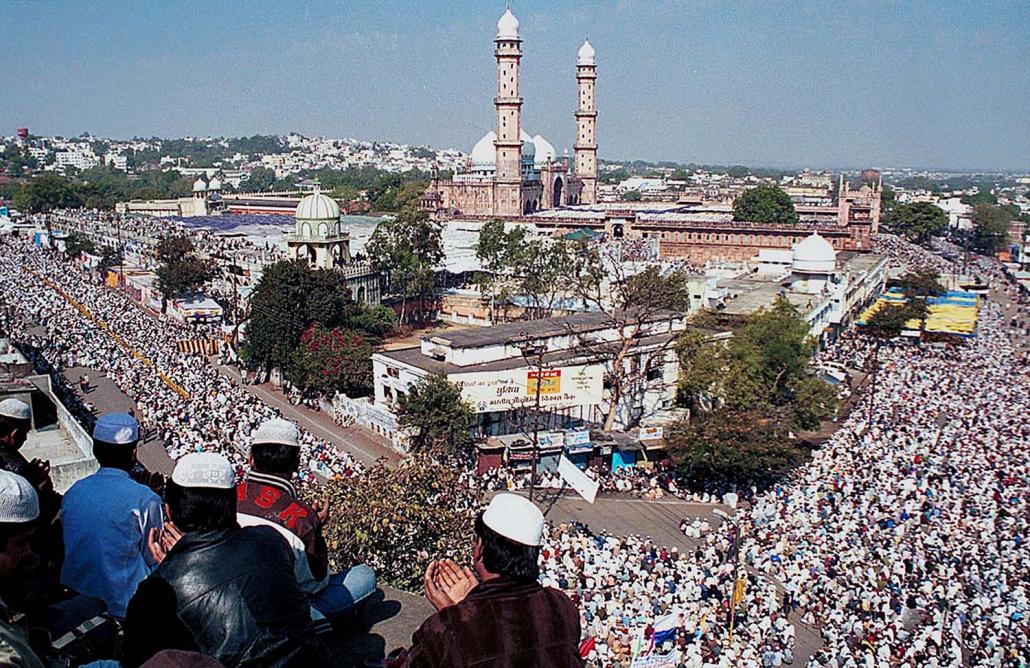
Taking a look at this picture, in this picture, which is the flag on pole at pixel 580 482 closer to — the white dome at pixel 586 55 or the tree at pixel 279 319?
the tree at pixel 279 319

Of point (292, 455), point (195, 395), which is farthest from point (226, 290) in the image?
point (292, 455)

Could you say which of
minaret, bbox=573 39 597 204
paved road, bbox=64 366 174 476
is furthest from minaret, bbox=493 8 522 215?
paved road, bbox=64 366 174 476

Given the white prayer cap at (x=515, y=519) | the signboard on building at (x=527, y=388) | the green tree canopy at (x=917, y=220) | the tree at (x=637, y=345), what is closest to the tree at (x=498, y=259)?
the tree at (x=637, y=345)

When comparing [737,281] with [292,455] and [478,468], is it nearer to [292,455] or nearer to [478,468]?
[478,468]

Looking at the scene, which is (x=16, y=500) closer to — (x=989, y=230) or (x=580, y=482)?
(x=580, y=482)

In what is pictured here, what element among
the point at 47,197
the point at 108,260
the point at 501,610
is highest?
the point at 501,610

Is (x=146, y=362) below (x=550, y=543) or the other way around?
the other way around

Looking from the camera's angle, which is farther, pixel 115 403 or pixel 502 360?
pixel 115 403

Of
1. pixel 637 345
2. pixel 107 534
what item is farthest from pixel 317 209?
pixel 107 534
